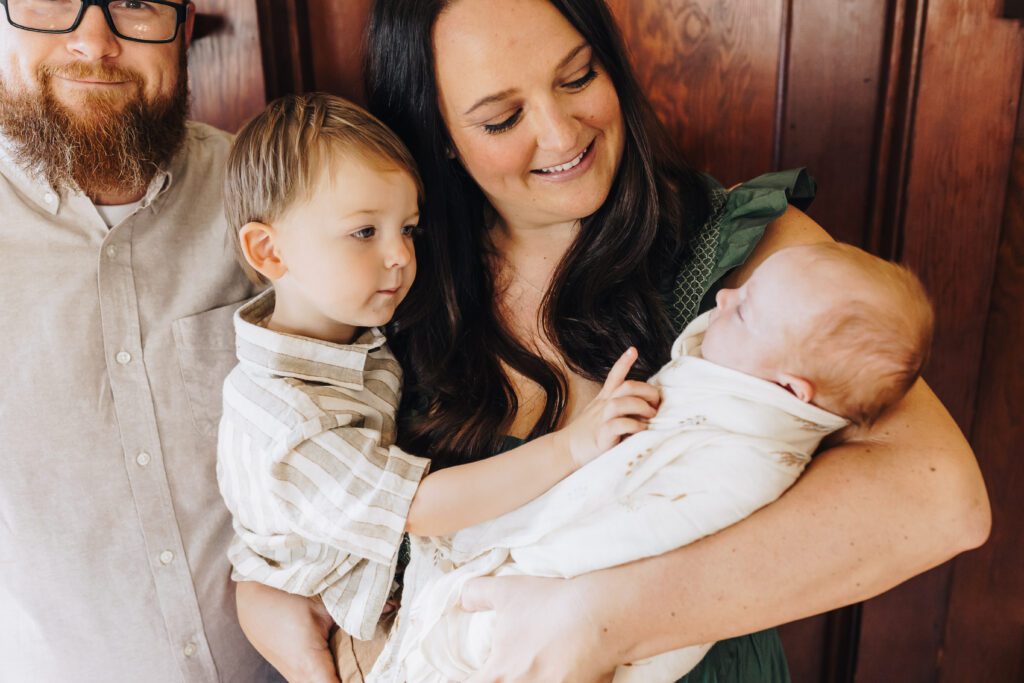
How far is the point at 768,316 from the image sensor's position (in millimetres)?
1002

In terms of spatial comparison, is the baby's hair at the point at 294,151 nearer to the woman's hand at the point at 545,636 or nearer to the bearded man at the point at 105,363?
the bearded man at the point at 105,363

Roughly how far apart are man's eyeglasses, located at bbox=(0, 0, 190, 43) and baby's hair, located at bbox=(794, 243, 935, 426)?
122 centimetres

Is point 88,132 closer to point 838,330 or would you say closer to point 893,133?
point 838,330

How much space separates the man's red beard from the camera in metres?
1.35

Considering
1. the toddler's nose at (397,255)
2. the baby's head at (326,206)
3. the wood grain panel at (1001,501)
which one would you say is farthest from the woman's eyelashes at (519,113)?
the wood grain panel at (1001,501)

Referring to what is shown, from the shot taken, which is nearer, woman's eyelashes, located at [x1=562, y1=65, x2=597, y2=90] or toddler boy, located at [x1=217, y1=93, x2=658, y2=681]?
toddler boy, located at [x1=217, y1=93, x2=658, y2=681]

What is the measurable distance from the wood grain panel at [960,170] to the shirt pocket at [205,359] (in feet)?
4.50

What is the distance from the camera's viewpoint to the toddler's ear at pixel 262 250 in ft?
4.09

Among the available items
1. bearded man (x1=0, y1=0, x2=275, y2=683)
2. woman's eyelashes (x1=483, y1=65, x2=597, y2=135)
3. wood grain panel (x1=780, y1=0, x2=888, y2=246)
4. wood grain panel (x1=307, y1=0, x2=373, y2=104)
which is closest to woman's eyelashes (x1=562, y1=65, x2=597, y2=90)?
woman's eyelashes (x1=483, y1=65, x2=597, y2=135)

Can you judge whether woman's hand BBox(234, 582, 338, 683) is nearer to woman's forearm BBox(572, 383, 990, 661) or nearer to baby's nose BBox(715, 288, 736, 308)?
woman's forearm BBox(572, 383, 990, 661)

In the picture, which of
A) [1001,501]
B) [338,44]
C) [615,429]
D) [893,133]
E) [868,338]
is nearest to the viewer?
[868,338]

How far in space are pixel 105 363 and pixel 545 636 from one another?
925mm

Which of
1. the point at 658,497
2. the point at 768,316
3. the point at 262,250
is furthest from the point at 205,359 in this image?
the point at 768,316

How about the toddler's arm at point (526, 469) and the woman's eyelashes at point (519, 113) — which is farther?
the woman's eyelashes at point (519, 113)
